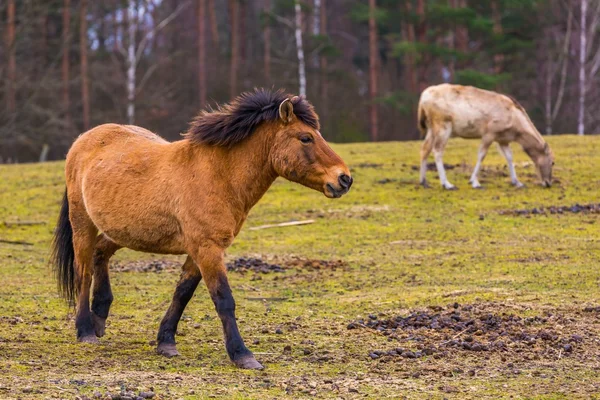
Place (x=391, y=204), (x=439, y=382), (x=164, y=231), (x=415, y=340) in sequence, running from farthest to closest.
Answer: (x=391, y=204) → (x=415, y=340) → (x=164, y=231) → (x=439, y=382)

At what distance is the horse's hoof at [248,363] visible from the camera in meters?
6.82

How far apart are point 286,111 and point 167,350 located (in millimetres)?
2079

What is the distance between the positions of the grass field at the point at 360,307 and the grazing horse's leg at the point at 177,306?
20 centimetres

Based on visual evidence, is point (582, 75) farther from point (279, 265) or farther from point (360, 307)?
point (360, 307)

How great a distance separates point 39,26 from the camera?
38.2m

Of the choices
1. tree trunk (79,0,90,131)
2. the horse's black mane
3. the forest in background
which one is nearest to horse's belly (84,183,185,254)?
the horse's black mane

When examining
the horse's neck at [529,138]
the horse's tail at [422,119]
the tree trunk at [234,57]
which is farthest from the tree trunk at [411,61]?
the horse's neck at [529,138]

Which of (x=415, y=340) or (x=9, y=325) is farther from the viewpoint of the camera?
(x=9, y=325)

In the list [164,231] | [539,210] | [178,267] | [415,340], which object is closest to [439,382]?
[415,340]

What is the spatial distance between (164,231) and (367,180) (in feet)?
42.6

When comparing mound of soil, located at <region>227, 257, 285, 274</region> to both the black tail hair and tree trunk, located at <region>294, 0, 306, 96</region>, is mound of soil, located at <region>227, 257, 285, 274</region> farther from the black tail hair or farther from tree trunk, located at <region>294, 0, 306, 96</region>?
tree trunk, located at <region>294, 0, 306, 96</region>

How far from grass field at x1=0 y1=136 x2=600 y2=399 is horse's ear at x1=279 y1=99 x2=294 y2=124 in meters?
1.84

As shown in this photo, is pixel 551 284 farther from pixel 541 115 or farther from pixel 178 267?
pixel 541 115

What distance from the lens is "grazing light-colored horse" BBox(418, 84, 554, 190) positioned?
18859mm
